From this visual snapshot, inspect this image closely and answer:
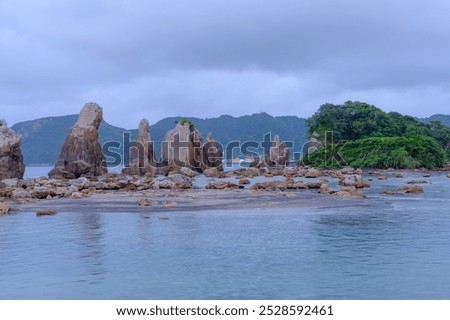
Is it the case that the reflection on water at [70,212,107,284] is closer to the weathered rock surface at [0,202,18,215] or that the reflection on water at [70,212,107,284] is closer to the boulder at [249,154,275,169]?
the weathered rock surface at [0,202,18,215]

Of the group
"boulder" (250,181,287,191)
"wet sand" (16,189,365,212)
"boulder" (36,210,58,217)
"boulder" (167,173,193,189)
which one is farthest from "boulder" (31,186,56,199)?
"boulder" (250,181,287,191)

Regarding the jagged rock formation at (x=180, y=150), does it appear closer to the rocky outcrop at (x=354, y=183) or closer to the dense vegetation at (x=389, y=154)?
the dense vegetation at (x=389, y=154)

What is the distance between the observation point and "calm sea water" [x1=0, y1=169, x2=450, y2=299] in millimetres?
15656

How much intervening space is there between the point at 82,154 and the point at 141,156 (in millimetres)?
11221

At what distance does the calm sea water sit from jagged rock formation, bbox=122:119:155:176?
164 feet

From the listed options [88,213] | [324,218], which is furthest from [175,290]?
[88,213]

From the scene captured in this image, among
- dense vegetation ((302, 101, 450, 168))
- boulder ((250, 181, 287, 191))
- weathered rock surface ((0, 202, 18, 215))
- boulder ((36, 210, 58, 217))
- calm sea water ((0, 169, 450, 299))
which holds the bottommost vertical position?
calm sea water ((0, 169, 450, 299))

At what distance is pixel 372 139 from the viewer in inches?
3681

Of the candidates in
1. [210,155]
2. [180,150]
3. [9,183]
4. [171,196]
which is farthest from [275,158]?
[171,196]

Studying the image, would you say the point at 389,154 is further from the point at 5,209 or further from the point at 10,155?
the point at 5,209

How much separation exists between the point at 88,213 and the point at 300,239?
13.4 metres

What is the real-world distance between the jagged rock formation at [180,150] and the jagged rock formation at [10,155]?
24895mm

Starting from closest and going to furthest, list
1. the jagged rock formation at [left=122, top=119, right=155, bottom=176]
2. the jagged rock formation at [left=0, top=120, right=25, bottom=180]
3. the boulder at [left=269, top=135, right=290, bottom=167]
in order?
the jagged rock formation at [left=0, top=120, right=25, bottom=180] < the jagged rock formation at [left=122, top=119, right=155, bottom=176] < the boulder at [left=269, top=135, right=290, bottom=167]

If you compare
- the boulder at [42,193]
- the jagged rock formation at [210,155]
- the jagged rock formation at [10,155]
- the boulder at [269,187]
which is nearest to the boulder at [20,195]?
the boulder at [42,193]
